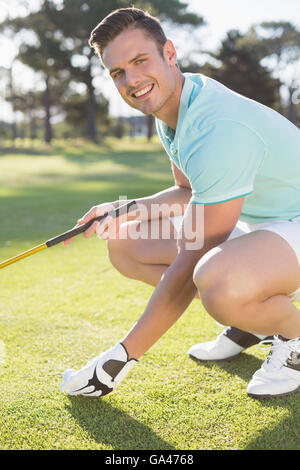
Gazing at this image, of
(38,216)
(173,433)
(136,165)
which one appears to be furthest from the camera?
(136,165)

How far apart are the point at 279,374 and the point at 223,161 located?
0.85 metres

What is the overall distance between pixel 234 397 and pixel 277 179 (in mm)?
814

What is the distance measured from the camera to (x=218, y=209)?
1728 millimetres

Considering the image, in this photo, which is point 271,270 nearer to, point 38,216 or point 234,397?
point 234,397

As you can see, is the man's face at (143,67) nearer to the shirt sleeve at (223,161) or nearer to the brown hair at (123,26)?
the brown hair at (123,26)

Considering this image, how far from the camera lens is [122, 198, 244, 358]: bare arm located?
69.8 inches

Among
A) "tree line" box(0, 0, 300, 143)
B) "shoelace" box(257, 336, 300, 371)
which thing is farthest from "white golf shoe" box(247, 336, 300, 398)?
"tree line" box(0, 0, 300, 143)

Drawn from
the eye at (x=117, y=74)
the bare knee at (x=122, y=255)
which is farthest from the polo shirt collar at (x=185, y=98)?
the bare knee at (x=122, y=255)

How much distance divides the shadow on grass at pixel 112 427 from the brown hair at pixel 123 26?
132cm

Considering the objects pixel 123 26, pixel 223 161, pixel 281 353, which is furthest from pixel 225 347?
pixel 123 26

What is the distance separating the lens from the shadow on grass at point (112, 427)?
5.17ft

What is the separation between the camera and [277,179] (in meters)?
1.87
